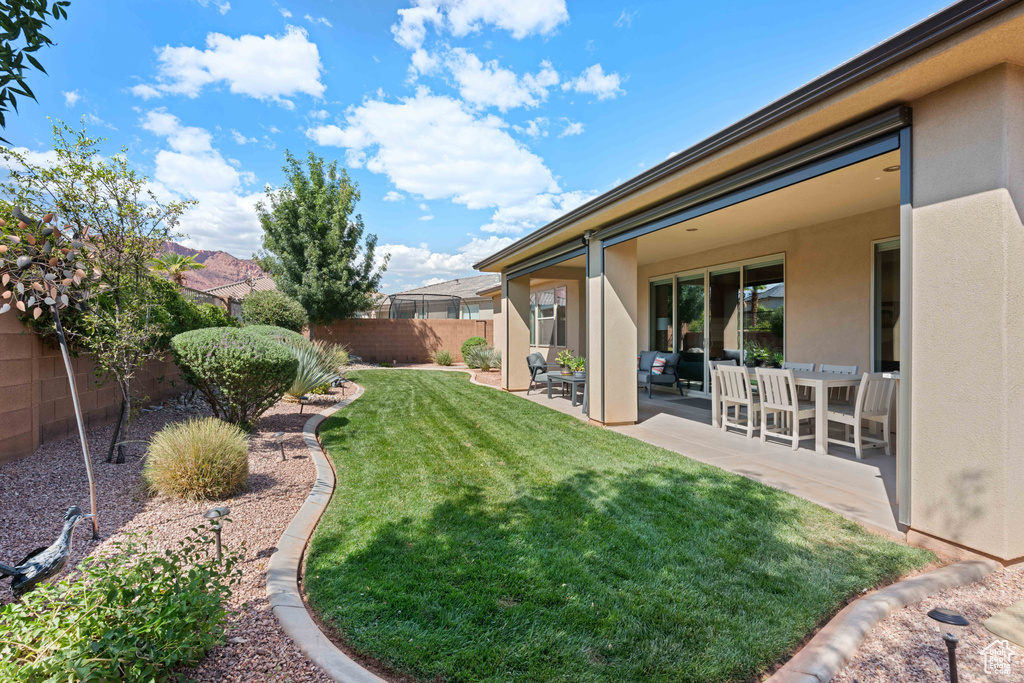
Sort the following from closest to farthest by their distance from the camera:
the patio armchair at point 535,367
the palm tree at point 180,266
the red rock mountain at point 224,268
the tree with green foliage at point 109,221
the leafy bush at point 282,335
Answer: the tree with green foliage at point 109,221
the leafy bush at point 282,335
the palm tree at point 180,266
the patio armchair at point 535,367
the red rock mountain at point 224,268

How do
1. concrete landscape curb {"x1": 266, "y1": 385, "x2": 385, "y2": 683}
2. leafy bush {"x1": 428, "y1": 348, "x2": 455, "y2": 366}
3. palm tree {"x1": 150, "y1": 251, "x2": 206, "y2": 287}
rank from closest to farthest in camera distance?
1. concrete landscape curb {"x1": 266, "y1": 385, "x2": 385, "y2": 683}
2. palm tree {"x1": 150, "y1": 251, "x2": 206, "y2": 287}
3. leafy bush {"x1": 428, "y1": 348, "x2": 455, "y2": 366}

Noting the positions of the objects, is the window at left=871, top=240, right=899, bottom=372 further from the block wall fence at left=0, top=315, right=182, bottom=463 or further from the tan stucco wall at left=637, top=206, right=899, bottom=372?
the block wall fence at left=0, top=315, right=182, bottom=463

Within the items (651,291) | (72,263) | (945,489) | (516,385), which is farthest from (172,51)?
(651,291)

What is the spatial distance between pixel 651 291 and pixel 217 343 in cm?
969

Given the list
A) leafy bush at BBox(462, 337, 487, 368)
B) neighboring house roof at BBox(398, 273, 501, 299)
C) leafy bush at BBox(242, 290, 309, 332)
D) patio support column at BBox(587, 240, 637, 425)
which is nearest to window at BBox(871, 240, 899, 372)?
patio support column at BBox(587, 240, 637, 425)

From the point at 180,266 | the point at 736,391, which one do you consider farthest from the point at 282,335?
the point at 736,391

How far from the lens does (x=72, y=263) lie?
12.5ft

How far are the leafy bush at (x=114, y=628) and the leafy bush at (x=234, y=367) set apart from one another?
141 inches

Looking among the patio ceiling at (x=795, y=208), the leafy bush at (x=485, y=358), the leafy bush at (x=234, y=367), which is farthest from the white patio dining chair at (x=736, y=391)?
the leafy bush at (x=485, y=358)

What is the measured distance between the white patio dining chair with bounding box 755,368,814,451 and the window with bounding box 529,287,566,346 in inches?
337

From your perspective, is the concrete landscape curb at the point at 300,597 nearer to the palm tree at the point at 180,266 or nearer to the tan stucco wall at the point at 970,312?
the tan stucco wall at the point at 970,312

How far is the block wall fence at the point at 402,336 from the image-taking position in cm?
1795

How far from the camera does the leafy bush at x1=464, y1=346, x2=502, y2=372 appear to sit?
15141mm

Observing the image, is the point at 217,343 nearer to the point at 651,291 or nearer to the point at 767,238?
the point at 767,238
